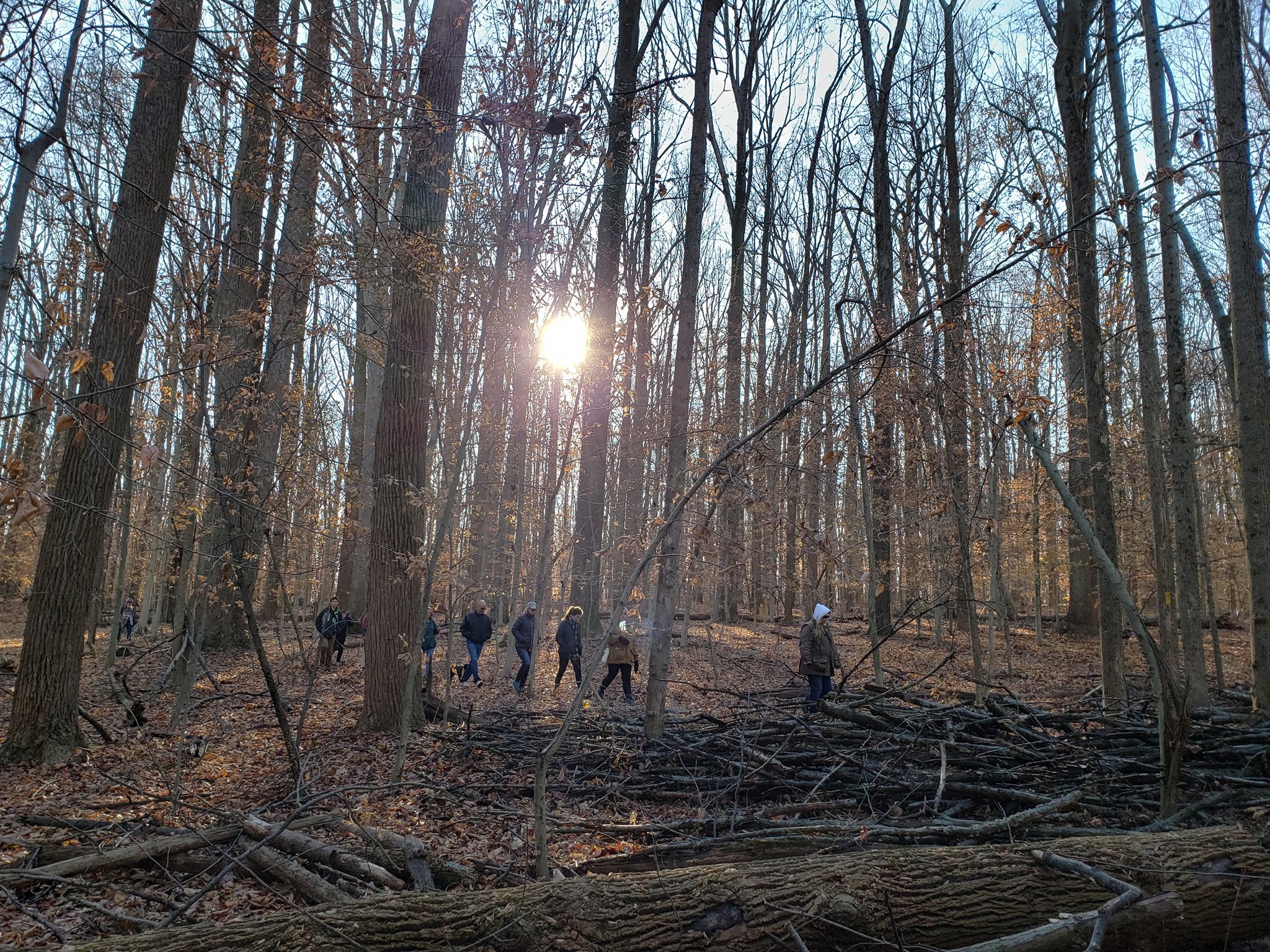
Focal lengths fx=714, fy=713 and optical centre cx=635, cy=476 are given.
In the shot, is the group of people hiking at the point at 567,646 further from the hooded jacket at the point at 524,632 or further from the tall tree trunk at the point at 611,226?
the tall tree trunk at the point at 611,226

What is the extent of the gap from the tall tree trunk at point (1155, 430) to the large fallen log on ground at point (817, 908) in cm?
503

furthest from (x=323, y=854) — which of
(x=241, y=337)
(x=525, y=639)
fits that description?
(x=241, y=337)

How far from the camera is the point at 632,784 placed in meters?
5.99

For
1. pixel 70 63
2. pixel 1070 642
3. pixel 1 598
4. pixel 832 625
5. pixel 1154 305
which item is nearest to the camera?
pixel 70 63

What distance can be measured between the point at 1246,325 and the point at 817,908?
7.28 m

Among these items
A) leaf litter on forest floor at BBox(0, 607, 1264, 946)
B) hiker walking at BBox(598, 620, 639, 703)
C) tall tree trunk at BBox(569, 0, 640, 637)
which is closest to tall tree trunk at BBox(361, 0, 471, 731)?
leaf litter on forest floor at BBox(0, 607, 1264, 946)

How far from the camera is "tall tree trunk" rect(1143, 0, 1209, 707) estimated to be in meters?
7.84

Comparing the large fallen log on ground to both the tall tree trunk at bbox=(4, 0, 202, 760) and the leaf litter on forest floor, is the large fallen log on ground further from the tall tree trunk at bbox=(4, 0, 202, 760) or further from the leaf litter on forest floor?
the tall tree trunk at bbox=(4, 0, 202, 760)

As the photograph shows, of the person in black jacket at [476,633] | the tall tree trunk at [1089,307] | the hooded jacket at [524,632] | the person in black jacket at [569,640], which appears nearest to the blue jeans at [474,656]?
the person in black jacket at [476,633]

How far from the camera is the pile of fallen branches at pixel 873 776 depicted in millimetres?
4422

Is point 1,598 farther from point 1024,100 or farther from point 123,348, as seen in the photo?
point 1024,100

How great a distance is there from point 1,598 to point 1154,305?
122ft

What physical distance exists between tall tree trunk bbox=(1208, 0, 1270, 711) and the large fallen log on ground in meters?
4.41

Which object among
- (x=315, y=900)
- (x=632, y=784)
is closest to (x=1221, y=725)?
(x=632, y=784)
